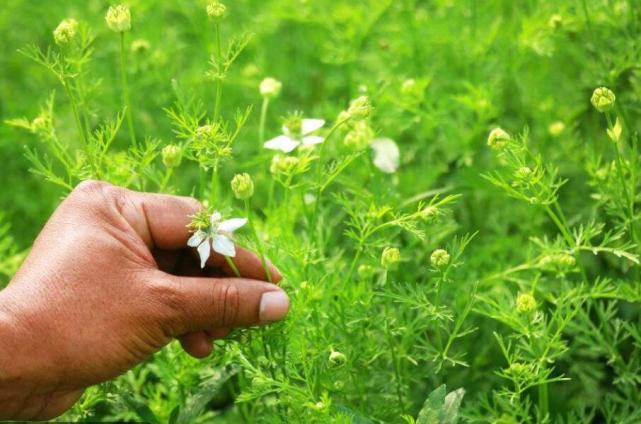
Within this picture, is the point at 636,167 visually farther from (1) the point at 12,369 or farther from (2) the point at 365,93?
(1) the point at 12,369

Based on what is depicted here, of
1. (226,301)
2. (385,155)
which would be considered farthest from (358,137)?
(226,301)

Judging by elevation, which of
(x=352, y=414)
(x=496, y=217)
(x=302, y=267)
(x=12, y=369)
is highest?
(x=12, y=369)

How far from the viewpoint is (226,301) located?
1.39 metres

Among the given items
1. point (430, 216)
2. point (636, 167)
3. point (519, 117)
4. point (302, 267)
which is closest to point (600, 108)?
point (636, 167)

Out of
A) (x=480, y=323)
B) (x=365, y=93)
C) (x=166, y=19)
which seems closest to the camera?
(x=365, y=93)

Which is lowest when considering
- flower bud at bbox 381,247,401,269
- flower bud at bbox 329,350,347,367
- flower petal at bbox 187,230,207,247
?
flower bud at bbox 329,350,347,367

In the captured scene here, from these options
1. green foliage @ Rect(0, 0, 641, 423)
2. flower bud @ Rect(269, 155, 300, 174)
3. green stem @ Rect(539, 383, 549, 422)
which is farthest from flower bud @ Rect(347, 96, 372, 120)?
green stem @ Rect(539, 383, 549, 422)

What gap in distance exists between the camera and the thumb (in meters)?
1.36

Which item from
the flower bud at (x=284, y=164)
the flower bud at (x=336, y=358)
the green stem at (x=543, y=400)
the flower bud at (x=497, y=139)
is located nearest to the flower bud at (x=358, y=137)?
the flower bud at (x=284, y=164)

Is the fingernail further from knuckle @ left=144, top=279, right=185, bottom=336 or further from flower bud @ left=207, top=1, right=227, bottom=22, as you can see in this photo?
flower bud @ left=207, top=1, right=227, bottom=22

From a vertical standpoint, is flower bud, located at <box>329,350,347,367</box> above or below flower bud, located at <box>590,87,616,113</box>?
below

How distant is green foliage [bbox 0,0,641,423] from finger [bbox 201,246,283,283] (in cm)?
6

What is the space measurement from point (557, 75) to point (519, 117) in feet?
0.61

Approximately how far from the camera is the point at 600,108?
1470mm
